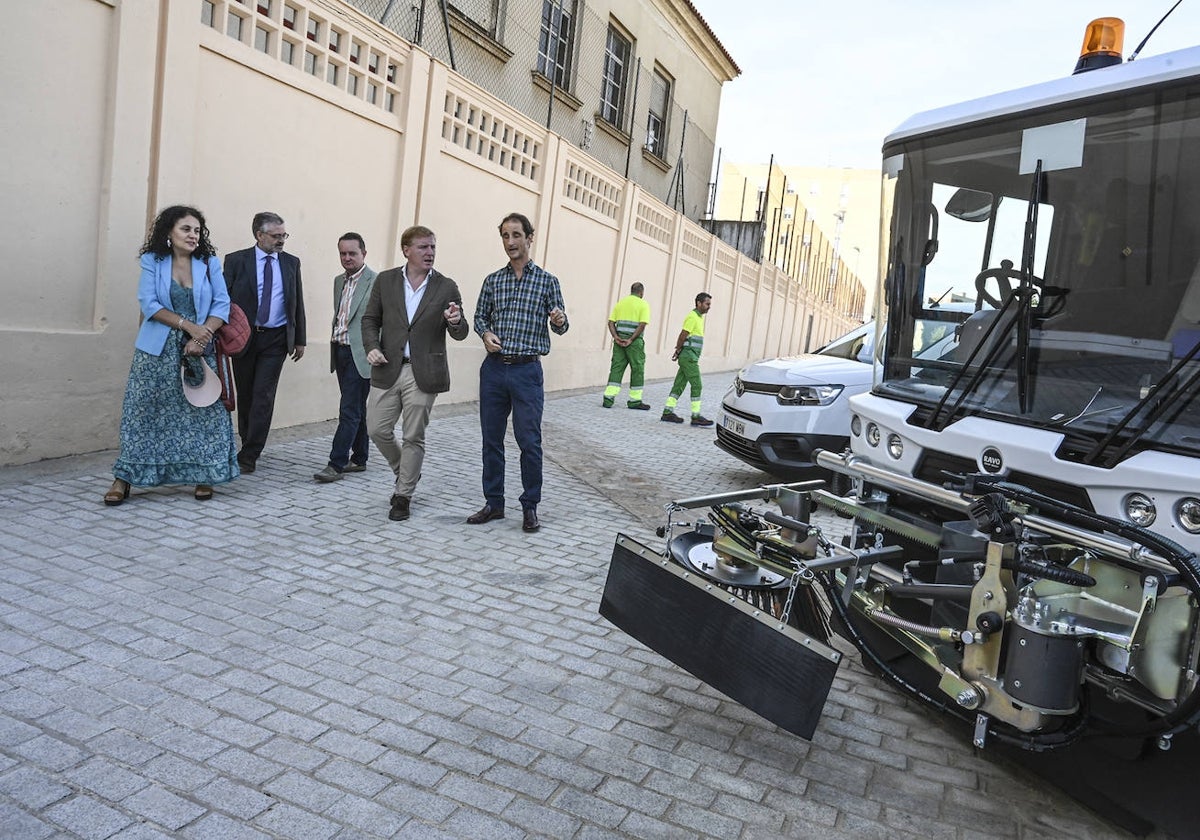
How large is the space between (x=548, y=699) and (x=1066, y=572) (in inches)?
73.3

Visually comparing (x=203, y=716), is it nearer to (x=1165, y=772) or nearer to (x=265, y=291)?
(x=1165, y=772)

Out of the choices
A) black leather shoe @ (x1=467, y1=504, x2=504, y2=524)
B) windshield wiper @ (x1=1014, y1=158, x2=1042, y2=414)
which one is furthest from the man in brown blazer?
windshield wiper @ (x1=1014, y1=158, x2=1042, y2=414)

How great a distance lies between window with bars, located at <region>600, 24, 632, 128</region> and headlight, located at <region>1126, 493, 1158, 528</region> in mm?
15086

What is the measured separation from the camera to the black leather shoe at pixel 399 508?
5.82 meters

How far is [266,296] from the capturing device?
6539 millimetres

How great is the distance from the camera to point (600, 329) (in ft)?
50.1

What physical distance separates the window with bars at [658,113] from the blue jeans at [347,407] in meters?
13.4

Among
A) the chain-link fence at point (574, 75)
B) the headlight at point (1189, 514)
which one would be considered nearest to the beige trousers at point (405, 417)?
the headlight at point (1189, 514)

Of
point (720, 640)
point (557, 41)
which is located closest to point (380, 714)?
point (720, 640)

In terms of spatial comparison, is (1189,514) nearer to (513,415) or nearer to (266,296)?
(513,415)

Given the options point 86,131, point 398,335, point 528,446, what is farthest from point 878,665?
point 86,131

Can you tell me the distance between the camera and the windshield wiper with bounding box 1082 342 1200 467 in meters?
2.89

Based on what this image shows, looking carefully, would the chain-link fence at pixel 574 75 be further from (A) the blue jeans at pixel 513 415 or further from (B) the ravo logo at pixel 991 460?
(B) the ravo logo at pixel 991 460

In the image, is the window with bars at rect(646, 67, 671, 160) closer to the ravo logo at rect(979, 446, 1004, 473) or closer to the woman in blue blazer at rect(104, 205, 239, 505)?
the woman in blue blazer at rect(104, 205, 239, 505)
